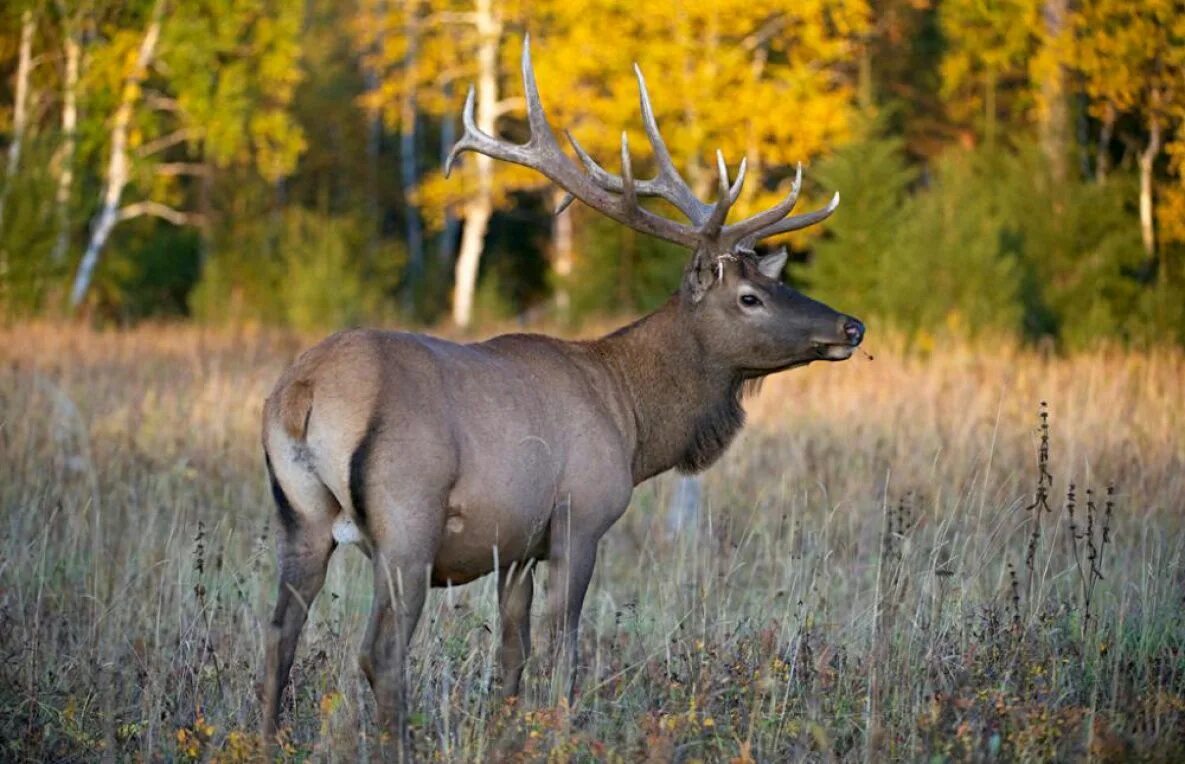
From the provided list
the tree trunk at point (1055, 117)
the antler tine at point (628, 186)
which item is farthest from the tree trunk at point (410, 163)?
the antler tine at point (628, 186)

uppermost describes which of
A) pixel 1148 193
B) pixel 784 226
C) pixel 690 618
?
pixel 1148 193

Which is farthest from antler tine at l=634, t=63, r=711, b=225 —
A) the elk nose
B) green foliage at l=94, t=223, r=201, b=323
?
green foliage at l=94, t=223, r=201, b=323

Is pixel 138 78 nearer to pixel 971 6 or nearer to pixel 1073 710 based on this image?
pixel 971 6

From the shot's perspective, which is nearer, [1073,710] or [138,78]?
[1073,710]

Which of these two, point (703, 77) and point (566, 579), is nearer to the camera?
point (566, 579)

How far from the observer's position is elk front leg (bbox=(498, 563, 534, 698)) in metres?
5.88

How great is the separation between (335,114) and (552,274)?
1034 cm

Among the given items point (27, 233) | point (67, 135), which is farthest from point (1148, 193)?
point (67, 135)

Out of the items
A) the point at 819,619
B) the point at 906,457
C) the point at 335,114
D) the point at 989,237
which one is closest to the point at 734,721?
the point at 819,619

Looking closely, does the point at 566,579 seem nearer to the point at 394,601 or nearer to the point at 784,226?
the point at 394,601

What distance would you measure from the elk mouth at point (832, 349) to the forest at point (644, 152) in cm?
1060

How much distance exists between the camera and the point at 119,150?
23531 millimetres

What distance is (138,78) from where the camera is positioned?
2339cm

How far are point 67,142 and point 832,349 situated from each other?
17021 mm
